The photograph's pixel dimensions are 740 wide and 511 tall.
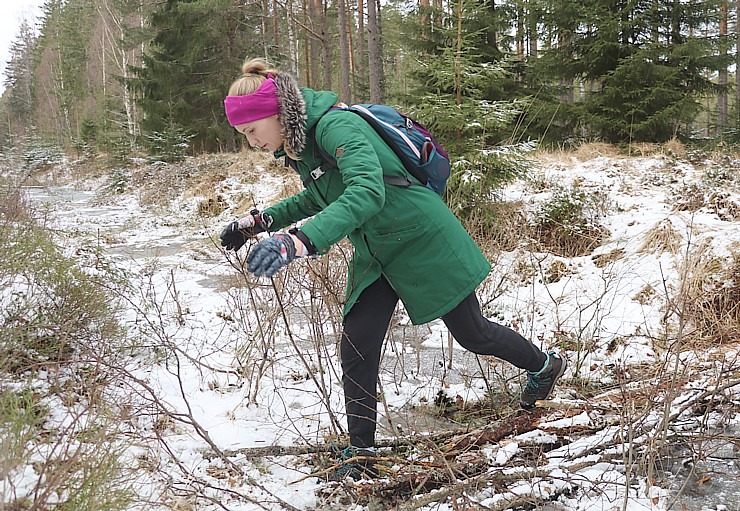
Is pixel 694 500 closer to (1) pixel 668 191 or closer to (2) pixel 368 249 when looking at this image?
(2) pixel 368 249

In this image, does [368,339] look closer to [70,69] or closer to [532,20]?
[532,20]

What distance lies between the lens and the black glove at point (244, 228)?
2.21 metres

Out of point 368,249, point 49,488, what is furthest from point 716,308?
point 49,488

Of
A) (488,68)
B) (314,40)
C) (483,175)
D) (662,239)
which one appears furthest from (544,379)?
(314,40)

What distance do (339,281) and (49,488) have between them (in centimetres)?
204

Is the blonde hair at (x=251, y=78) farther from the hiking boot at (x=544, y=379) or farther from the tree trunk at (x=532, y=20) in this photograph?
the tree trunk at (x=532, y=20)

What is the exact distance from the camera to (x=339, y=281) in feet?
10.3

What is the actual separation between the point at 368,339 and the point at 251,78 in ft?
3.42

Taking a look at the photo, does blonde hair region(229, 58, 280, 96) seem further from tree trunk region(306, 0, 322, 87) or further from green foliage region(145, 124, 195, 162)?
green foliage region(145, 124, 195, 162)

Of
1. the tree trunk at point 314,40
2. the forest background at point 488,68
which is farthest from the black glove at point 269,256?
the tree trunk at point 314,40

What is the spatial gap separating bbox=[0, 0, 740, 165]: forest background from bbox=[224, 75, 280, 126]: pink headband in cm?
396

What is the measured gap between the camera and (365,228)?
1.95 metres

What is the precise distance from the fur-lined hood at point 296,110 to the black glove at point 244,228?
39 cm

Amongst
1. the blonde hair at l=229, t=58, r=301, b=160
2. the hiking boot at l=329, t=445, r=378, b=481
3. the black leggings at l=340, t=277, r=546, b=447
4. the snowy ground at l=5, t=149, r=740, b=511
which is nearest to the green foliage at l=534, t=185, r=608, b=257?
the snowy ground at l=5, t=149, r=740, b=511
